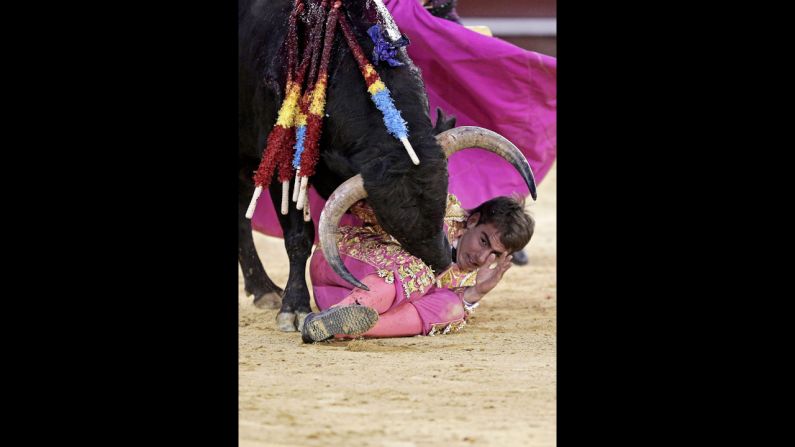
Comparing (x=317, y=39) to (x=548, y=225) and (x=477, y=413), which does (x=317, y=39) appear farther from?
(x=548, y=225)

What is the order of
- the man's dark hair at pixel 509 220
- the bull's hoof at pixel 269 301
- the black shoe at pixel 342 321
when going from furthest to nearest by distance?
1. the bull's hoof at pixel 269 301
2. the man's dark hair at pixel 509 220
3. the black shoe at pixel 342 321

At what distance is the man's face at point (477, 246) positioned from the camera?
5.02 m

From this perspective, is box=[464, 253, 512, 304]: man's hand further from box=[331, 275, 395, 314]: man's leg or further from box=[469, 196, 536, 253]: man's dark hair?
box=[331, 275, 395, 314]: man's leg

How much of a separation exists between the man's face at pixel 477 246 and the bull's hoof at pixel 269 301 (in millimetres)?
1360

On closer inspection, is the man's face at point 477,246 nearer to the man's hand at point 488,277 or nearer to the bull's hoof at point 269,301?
the man's hand at point 488,277

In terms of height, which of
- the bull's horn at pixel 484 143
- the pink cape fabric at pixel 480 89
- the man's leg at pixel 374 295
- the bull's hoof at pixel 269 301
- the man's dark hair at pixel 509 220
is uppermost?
the pink cape fabric at pixel 480 89

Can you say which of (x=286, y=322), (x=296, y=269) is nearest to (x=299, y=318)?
(x=286, y=322)

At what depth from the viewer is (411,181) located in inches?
174

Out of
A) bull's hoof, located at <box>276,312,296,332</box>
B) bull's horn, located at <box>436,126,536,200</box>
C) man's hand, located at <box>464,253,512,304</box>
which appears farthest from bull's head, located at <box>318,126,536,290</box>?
bull's hoof, located at <box>276,312,296,332</box>

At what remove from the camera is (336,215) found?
4484 mm

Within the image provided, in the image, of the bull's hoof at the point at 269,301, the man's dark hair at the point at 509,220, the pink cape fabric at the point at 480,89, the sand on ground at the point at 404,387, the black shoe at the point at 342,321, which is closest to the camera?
the sand on ground at the point at 404,387

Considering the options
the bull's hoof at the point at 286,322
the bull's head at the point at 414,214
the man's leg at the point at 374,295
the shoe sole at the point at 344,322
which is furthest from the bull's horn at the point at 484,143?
the bull's hoof at the point at 286,322

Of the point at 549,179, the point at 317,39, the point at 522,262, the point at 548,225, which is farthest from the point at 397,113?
the point at 549,179

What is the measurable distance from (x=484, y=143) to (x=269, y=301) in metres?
1.93
